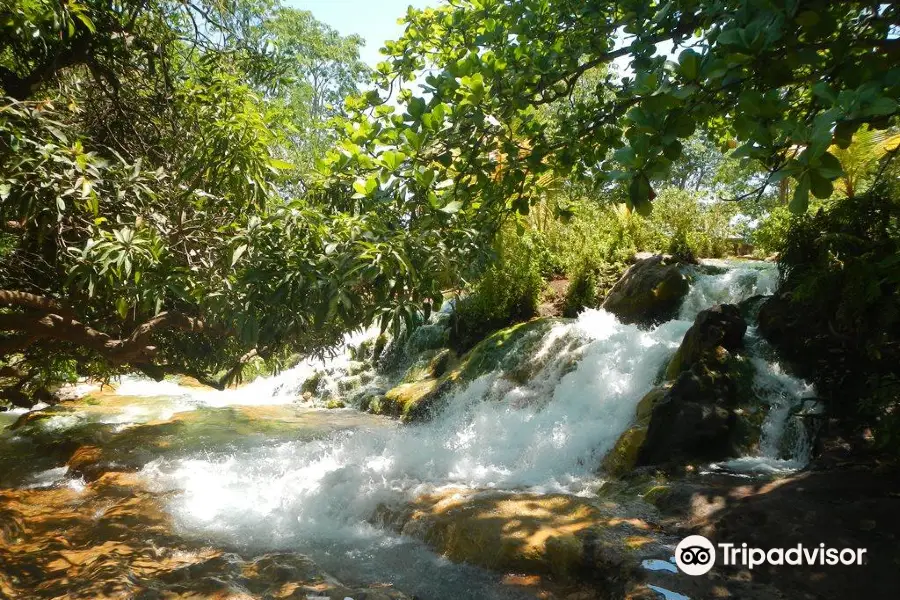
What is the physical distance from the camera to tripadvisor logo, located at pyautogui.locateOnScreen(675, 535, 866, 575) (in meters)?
3.86

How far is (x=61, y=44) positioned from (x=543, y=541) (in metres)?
5.15

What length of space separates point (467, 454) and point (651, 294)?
17.5 feet

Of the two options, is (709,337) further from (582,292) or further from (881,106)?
(881,106)

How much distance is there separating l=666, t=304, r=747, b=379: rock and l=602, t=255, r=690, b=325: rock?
9.13ft

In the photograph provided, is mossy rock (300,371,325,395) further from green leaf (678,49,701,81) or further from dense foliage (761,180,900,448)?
green leaf (678,49,701,81)

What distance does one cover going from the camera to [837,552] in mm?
3916

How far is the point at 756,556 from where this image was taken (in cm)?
401

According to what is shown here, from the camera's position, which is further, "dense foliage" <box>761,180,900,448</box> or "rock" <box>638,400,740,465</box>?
"rock" <box>638,400,740,465</box>

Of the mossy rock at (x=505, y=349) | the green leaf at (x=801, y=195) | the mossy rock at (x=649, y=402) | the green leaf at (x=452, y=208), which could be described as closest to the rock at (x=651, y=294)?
the mossy rock at (x=505, y=349)

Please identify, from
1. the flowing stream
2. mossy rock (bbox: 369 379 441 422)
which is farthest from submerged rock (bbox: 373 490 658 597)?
mossy rock (bbox: 369 379 441 422)

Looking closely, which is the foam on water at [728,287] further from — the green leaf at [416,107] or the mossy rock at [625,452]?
the green leaf at [416,107]

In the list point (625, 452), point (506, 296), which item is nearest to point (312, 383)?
point (506, 296)

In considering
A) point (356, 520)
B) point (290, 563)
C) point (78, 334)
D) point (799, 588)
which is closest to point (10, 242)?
point (78, 334)

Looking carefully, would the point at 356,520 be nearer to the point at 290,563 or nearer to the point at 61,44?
the point at 290,563
